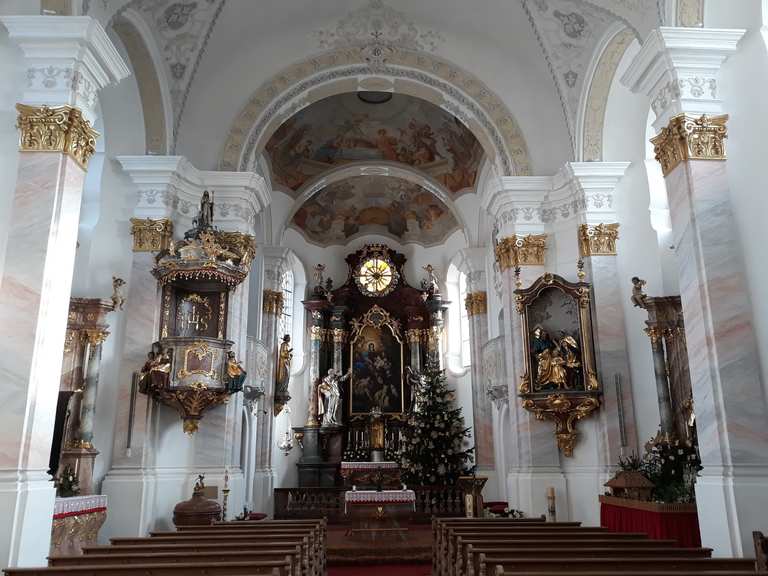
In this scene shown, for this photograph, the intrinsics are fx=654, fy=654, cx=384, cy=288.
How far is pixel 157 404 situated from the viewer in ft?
31.7

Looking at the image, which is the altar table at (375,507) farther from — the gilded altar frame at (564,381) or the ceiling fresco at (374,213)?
the ceiling fresco at (374,213)

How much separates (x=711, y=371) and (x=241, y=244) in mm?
7290

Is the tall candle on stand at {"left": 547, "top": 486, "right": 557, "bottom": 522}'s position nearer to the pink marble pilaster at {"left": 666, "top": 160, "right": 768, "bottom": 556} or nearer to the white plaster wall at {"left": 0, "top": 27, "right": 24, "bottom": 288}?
the pink marble pilaster at {"left": 666, "top": 160, "right": 768, "bottom": 556}

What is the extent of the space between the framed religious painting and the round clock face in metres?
0.69

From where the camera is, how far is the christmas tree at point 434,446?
14414 mm

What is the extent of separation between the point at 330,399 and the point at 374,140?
7.06 m

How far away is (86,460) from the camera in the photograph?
28.4ft

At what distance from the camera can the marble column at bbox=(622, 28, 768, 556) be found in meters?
5.94

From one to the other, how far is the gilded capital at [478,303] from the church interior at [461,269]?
0.18 m

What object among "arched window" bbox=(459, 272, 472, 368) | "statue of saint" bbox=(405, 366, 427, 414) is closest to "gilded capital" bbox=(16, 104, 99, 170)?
"statue of saint" bbox=(405, 366, 427, 414)

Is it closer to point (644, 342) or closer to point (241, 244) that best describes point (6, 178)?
point (241, 244)

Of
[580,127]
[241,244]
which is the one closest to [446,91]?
[580,127]

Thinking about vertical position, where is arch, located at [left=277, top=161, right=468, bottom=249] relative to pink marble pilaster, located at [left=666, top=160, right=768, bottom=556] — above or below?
above

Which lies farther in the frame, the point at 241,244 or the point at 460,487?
the point at 460,487
